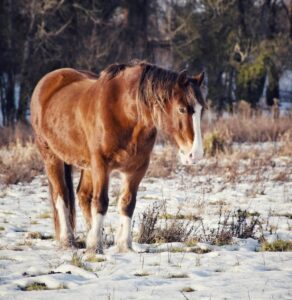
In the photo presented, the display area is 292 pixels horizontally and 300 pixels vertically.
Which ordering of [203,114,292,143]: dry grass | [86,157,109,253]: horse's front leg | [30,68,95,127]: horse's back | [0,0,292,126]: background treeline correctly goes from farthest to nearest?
[0,0,292,126]: background treeline < [203,114,292,143]: dry grass < [30,68,95,127]: horse's back < [86,157,109,253]: horse's front leg

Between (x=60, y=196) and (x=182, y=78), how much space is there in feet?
7.00

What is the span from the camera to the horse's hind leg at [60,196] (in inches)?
255

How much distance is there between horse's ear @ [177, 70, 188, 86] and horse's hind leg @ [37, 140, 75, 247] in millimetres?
2020

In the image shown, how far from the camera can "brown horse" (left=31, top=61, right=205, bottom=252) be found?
5324 millimetres

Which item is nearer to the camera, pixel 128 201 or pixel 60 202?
pixel 128 201

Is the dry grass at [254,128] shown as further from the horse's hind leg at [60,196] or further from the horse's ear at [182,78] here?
the horse's ear at [182,78]

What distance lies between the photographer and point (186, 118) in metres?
5.21

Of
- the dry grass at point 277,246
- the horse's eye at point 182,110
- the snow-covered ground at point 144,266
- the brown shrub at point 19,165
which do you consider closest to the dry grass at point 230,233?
the snow-covered ground at point 144,266

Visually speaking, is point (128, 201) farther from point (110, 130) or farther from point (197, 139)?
point (197, 139)

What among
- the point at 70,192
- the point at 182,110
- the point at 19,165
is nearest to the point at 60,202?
the point at 70,192

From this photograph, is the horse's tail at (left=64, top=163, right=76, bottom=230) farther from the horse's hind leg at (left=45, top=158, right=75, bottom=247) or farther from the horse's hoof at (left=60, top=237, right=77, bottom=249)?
the horse's hoof at (left=60, top=237, right=77, bottom=249)

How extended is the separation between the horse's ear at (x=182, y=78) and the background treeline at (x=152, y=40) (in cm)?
1684

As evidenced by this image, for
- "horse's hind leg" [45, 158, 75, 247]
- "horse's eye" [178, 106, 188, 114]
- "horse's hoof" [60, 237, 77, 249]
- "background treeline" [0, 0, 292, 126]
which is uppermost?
"background treeline" [0, 0, 292, 126]

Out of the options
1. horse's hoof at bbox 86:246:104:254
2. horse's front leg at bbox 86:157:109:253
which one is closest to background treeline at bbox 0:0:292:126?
horse's front leg at bbox 86:157:109:253
